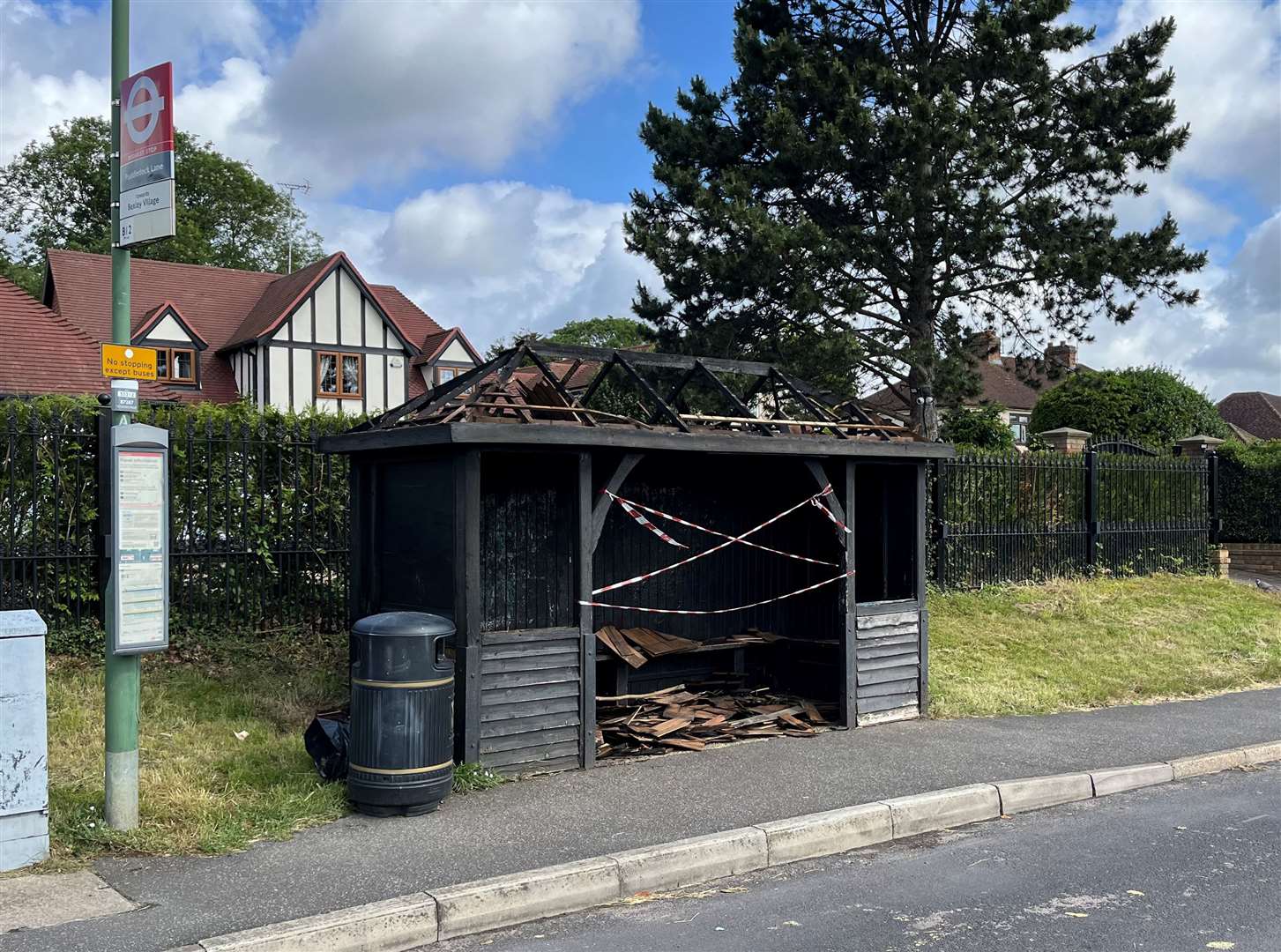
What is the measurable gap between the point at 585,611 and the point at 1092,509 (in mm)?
10918

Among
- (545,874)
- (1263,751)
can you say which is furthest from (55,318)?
(1263,751)

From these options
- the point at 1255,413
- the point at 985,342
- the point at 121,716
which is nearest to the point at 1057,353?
the point at 985,342

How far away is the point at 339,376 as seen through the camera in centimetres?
3203

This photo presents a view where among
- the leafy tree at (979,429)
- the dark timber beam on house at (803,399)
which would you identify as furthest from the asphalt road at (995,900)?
the leafy tree at (979,429)

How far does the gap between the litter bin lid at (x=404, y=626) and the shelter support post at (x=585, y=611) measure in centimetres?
113

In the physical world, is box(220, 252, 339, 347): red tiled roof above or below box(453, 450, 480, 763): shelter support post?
A: above

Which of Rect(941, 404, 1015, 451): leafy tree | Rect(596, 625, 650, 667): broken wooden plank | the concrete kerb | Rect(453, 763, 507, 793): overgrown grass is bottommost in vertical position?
the concrete kerb

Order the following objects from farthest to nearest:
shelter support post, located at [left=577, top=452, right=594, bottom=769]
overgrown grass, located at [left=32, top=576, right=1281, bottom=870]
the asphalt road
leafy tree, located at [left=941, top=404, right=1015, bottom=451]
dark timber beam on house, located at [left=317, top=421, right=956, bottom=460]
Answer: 1. leafy tree, located at [left=941, top=404, right=1015, bottom=451]
2. shelter support post, located at [left=577, top=452, right=594, bottom=769]
3. dark timber beam on house, located at [left=317, top=421, right=956, bottom=460]
4. overgrown grass, located at [left=32, top=576, right=1281, bottom=870]
5. the asphalt road

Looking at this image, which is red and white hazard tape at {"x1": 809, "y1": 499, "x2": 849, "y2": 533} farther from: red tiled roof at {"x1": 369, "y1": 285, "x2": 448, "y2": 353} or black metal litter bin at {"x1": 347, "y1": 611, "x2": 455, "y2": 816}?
red tiled roof at {"x1": 369, "y1": 285, "x2": 448, "y2": 353}

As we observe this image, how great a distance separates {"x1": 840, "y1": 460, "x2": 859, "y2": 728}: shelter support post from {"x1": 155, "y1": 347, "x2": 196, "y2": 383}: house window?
84.6ft

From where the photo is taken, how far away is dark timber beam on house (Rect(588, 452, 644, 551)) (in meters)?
7.61

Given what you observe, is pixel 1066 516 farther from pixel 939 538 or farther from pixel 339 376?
pixel 339 376

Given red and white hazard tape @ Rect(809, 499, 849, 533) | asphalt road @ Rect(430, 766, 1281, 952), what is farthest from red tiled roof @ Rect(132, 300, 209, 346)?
asphalt road @ Rect(430, 766, 1281, 952)

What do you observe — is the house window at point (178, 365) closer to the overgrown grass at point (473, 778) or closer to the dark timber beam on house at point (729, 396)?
the dark timber beam on house at point (729, 396)
